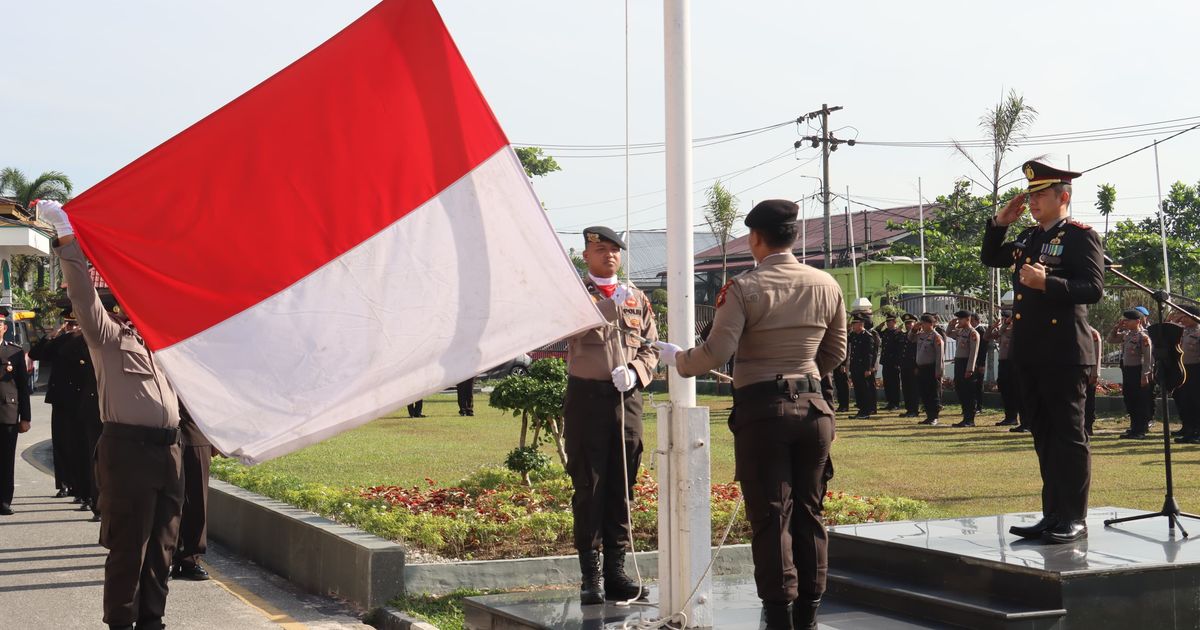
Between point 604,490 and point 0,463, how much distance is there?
28.9 ft

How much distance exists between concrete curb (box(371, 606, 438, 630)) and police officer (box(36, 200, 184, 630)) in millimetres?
1405

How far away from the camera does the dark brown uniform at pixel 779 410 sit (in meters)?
5.32

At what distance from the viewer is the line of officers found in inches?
837

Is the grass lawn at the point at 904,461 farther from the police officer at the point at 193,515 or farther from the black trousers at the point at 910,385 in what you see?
the police officer at the point at 193,515

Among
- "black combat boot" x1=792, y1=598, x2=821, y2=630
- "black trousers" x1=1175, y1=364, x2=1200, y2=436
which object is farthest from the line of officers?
"black combat boot" x1=792, y1=598, x2=821, y2=630

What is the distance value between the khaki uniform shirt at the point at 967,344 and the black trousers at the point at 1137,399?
2836 mm

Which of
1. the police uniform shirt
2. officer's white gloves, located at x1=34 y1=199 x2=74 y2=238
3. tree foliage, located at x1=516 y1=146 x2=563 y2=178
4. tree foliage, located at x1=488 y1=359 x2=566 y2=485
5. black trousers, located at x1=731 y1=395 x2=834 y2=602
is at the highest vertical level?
tree foliage, located at x1=516 y1=146 x2=563 y2=178

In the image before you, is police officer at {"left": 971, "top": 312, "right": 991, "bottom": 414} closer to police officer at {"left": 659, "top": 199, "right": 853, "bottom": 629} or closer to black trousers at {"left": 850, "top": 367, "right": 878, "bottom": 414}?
black trousers at {"left": 850, "top": 367, "right": 878, "bottom": 414}

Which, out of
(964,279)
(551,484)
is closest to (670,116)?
(551,484)

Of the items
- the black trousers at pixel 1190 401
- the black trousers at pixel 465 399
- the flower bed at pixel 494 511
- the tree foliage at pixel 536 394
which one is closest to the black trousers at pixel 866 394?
the black trousers at pixel 1190 401

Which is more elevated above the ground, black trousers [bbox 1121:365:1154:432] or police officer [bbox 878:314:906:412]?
police officer [bbox 878:314:906:412]

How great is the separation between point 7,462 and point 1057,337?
35.4 ft

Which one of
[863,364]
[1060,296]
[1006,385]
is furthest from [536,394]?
[863,364]

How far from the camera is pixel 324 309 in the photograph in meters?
5.23
